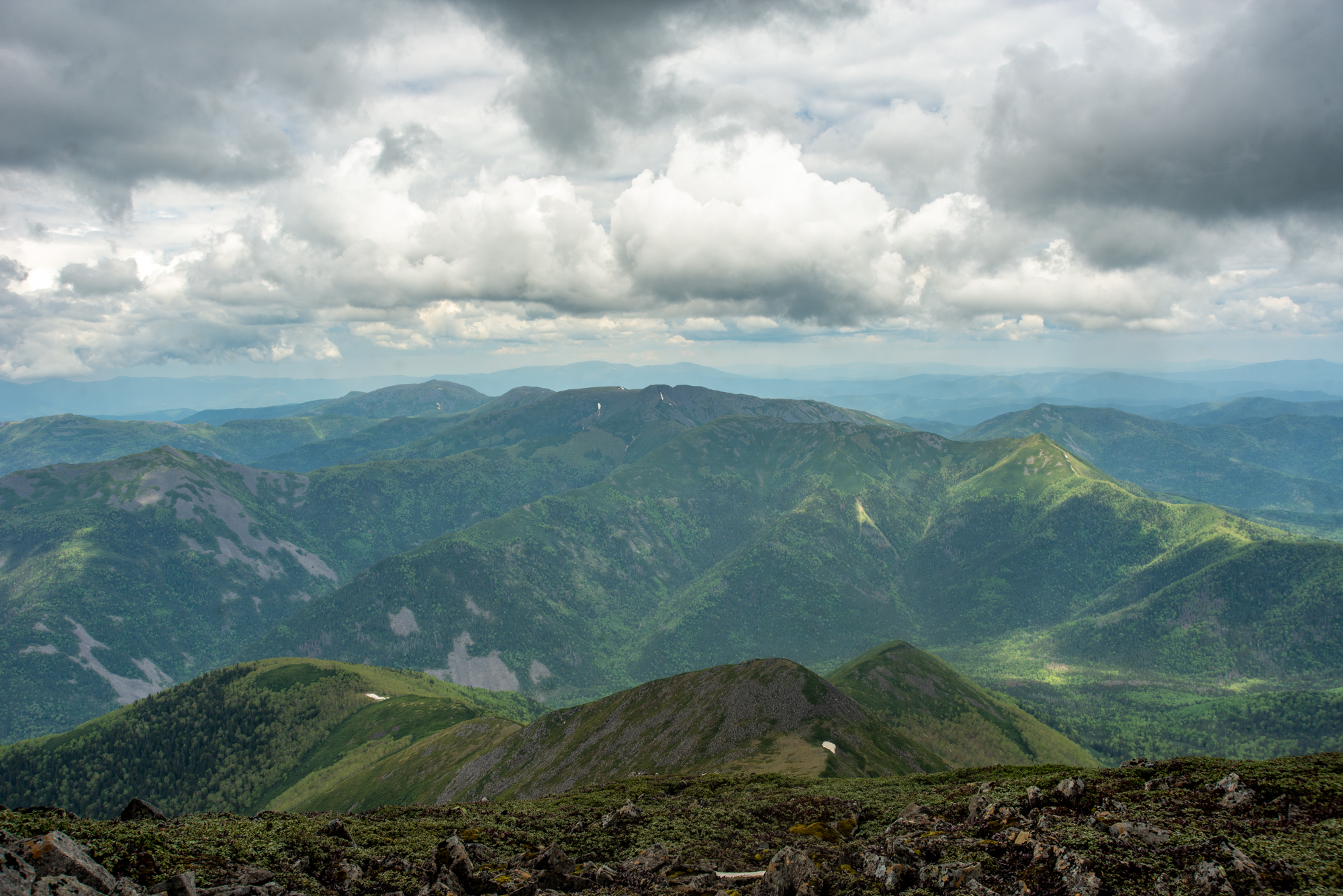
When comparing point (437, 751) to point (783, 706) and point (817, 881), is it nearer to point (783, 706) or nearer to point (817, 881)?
point (783, 706)

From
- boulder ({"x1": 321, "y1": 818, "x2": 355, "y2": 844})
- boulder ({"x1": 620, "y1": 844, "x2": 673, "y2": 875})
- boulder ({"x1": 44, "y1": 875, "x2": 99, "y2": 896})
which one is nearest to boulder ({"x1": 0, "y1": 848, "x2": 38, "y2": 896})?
boulder ({"x1": 44, "y1": 875, "x2": 99, "y2": 896})

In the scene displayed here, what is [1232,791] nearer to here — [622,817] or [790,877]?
[790,877]

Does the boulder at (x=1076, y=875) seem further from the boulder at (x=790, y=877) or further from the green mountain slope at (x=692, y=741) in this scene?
the green mountain slope at (x=692, y=741)

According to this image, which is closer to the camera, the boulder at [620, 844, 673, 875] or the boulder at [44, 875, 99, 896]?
the boulder at [44, 875, 99, 896]

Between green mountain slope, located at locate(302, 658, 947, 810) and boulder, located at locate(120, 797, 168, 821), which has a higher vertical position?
boulder, located at locate(120, 797, 168, 821)

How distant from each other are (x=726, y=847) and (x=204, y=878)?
3018 cm

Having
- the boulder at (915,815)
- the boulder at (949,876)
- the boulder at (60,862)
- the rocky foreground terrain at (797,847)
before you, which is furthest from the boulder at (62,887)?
the boulder at (915,815)

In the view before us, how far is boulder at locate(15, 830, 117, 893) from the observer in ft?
73.0

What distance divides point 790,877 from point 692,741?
108 meters

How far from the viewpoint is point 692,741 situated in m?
128

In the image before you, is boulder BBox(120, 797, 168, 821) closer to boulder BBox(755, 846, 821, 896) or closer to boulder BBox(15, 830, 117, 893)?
boulder BBox(15, 830, 117, 893)

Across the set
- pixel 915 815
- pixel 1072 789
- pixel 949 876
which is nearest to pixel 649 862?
pixel 949 876

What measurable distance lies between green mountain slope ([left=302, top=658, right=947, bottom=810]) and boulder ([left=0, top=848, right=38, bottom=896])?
9333cm

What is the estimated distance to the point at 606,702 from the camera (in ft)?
532
